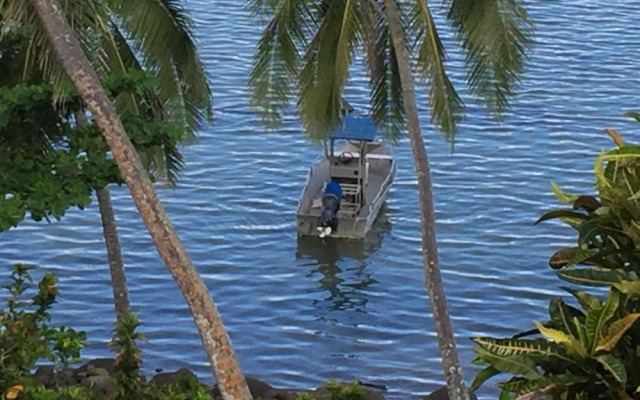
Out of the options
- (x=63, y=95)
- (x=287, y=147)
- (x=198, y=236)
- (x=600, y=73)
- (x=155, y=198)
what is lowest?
(x=155, y=198)

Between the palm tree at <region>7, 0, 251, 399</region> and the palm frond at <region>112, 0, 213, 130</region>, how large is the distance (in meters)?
3.93

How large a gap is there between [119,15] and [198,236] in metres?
16.8

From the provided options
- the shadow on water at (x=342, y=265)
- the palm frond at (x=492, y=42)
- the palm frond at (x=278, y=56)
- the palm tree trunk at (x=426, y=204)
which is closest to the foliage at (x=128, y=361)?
the palm tree trunk at (x=426, y=204)

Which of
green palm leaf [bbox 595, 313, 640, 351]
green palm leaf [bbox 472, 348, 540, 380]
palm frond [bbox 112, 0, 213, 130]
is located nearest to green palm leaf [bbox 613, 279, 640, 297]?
green palm leaf [bbox 595, 313, 640, 351]

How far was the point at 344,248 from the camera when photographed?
115 feet

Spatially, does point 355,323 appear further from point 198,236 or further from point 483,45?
point 483,45

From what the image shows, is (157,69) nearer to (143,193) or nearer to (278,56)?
(278,56)

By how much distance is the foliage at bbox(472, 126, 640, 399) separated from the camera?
236 inches

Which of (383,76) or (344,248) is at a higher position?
(344,248)

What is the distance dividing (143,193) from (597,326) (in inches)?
349

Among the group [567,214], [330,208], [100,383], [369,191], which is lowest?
[567,214]

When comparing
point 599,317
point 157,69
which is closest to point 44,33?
point 157,69

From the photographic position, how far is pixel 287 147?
41.2 meters

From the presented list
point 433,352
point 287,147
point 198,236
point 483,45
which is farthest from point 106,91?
point 287,147
